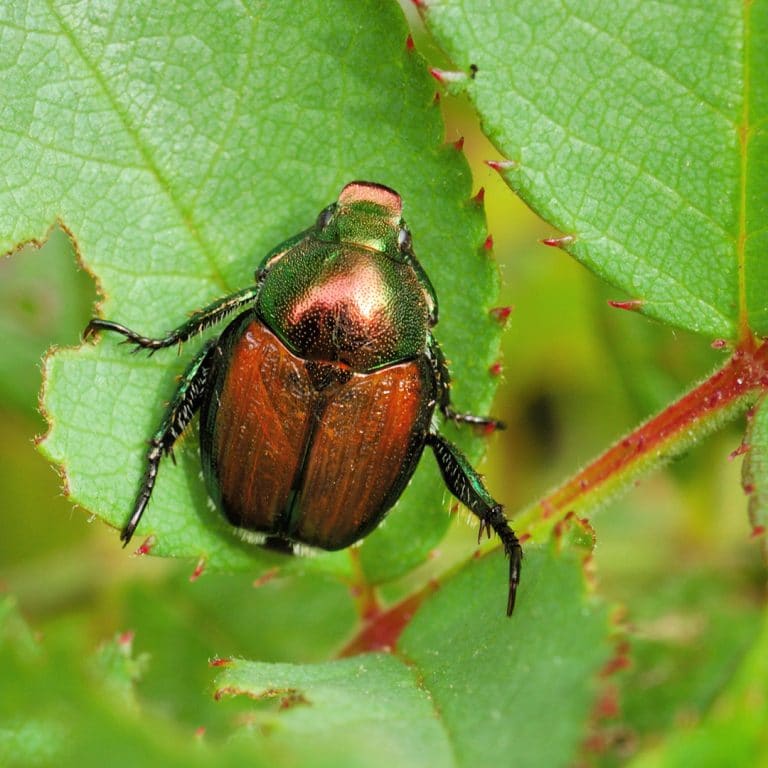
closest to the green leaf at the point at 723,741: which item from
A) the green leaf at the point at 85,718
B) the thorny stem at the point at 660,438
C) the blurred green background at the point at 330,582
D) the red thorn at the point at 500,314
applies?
the green leaf at the point at 85,718

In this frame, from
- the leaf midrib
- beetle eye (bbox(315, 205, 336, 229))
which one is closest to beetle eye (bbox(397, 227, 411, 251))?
beetle eye (bbox(315, 205, 336, 229))

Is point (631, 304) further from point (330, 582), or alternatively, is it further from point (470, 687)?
point (330, 582)

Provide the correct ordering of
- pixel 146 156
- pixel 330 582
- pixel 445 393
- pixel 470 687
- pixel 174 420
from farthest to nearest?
1. pixel 330 582
2. pixel 445 393
3. pixel 174 420
4. pixel 146 156
5. pixel 470 687

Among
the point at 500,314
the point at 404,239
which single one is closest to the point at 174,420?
the point at 404,239

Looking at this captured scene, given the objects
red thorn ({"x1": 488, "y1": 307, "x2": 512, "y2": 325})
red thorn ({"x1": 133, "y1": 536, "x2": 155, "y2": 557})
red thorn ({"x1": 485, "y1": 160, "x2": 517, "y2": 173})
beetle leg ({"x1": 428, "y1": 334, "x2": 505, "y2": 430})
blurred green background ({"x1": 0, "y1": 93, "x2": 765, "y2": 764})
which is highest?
red thorn ({"x1": 485, "y1": 160, "x2": 517, "y2": 173})

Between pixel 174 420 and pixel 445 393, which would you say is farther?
pixel 445 393

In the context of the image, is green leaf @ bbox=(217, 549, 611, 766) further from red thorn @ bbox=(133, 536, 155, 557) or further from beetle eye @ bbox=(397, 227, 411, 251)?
beetle eye @ bbox=(397, 227, 411, 251)

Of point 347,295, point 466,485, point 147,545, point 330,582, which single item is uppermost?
point 347,295

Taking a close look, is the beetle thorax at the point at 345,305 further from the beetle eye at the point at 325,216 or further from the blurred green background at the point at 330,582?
the blurred green background at the point at 330,582

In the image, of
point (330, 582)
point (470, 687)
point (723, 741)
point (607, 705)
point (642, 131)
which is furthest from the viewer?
point (330, 582)
